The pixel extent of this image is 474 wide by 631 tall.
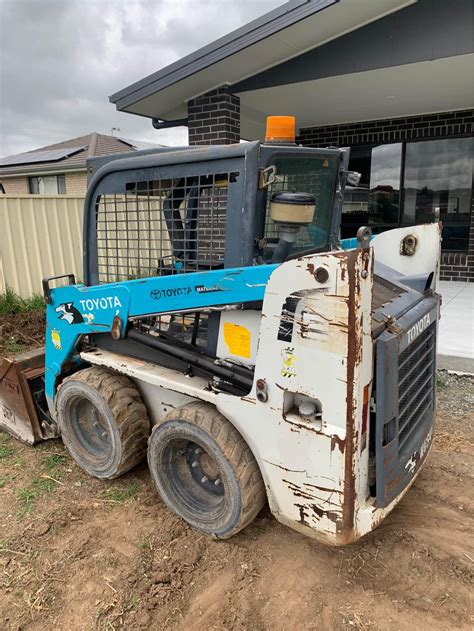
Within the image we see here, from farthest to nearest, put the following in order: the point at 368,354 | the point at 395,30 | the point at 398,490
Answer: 1. the point at 395,30
2. the point at 398,490
3. the point at 368,354

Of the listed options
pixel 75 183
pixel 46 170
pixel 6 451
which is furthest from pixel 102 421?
pixel 46 170

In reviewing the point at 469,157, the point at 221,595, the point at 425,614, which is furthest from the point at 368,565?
the point at 469,157

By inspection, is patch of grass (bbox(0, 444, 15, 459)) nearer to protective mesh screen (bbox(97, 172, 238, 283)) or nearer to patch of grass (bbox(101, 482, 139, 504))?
patch of grass (bbox(101, 482, 139, 504))

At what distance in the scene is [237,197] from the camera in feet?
7.64

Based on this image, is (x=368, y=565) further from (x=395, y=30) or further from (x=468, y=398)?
(x=395, y=30)

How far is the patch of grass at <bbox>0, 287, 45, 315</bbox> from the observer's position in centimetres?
697

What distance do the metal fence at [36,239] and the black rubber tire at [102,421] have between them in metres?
4.64

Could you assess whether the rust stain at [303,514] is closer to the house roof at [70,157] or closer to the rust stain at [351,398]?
the rust stain at [351,398]

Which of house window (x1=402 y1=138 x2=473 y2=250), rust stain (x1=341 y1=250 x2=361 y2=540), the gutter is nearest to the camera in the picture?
rust stain (x1=341 y1=250 x2=361 y2=540)

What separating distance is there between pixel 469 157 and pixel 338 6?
4563mm

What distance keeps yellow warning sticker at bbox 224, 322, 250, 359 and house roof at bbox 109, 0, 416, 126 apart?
4459 mm

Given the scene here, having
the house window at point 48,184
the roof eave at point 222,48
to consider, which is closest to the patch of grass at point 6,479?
the roof eave at point 222,48

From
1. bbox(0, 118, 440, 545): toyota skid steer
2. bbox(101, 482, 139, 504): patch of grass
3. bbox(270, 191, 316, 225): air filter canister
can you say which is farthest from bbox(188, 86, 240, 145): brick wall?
bbox(101, 482, 139, 504): patch of grass

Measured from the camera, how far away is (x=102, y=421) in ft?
10.6
